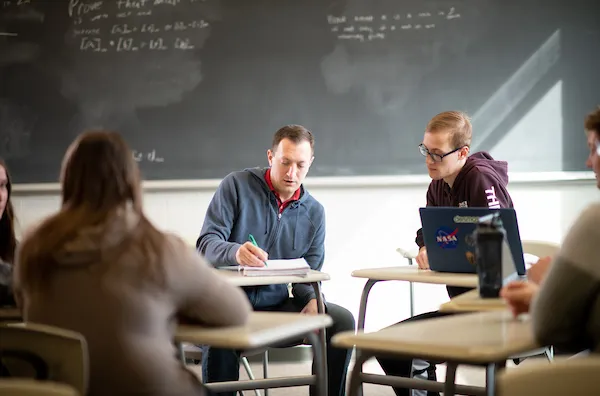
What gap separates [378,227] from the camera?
15.9ft

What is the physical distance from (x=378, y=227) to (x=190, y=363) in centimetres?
134

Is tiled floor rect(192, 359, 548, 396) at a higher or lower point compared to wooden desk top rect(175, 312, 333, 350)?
lower

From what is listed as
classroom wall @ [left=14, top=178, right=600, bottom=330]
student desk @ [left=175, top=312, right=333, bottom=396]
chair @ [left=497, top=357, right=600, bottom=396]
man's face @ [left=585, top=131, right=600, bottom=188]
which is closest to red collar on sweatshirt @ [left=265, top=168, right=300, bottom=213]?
classroom wall @ [left=14, top=178, right=600, bottom=330]

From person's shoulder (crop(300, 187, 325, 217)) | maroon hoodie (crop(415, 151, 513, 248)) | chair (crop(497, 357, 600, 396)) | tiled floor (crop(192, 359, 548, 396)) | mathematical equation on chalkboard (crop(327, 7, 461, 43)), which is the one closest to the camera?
chair (crop(497, 357, 600, 396))

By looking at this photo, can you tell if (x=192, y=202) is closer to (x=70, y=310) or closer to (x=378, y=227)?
(x=378, y=227)

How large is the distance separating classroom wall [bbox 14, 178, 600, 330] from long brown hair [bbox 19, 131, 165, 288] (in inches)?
111

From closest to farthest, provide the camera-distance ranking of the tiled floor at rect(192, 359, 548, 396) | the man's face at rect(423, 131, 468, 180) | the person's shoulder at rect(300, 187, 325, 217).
→ the man's face at rect(423, 131, 468, 180) → the person's shoulder at rect(300, 187, 325, 217) → the tiled floor at rect(192, 359, 548, 396)

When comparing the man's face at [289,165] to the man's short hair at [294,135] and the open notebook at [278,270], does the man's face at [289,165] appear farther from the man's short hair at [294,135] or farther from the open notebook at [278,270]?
the open notebook at [278,270]

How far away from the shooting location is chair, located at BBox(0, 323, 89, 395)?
1.63m

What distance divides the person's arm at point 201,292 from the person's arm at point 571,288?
0.70 metres

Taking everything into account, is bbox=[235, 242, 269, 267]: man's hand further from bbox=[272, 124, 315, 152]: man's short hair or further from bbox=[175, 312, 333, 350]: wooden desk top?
bbox=[175, 312, 333, 350]: wooden desk top

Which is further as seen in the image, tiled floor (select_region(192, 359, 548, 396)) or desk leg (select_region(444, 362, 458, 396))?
tiled floor (select_region(192, 359, 548, 396))

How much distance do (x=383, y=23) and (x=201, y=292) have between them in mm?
3175

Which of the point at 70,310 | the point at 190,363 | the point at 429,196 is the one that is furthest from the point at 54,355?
the point at 190,363
